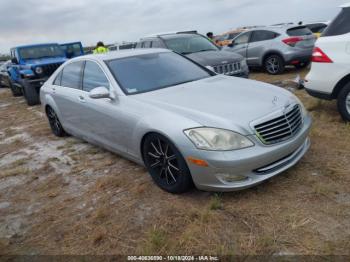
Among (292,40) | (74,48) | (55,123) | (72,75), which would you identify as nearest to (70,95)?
(72,75)

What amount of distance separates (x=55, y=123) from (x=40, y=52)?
6.69 m

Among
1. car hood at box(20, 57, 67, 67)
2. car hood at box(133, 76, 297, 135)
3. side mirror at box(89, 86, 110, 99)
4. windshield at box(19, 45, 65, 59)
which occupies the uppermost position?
windshield at box(19, 45, 65, 59)

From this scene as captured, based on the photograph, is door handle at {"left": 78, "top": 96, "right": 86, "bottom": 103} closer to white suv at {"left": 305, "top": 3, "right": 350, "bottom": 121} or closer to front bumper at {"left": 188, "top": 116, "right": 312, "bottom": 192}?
front bumper at {"left": 188, "top": 116, "right": 312, "bottom": 192}

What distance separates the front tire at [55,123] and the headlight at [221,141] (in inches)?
149

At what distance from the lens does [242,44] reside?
1199cm

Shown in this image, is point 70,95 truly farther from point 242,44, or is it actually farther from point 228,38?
point 228,38

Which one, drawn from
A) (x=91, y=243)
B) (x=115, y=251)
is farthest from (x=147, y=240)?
(x=91, y=243)

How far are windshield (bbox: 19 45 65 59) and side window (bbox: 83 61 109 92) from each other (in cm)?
795

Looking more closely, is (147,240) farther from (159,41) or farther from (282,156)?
(159,41)

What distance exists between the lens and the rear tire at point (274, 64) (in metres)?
10.5

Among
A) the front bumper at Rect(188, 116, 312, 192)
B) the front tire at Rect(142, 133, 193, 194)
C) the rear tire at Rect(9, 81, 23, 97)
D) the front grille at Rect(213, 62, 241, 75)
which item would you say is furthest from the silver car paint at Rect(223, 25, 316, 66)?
the rear tire at Rect(9, 81, 23, 97)

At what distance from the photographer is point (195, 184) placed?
3.35 m

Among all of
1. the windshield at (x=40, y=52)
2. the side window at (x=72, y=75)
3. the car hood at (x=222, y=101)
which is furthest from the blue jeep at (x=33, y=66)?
the car hood at (x=222, y=101)

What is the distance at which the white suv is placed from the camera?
4910 mm
